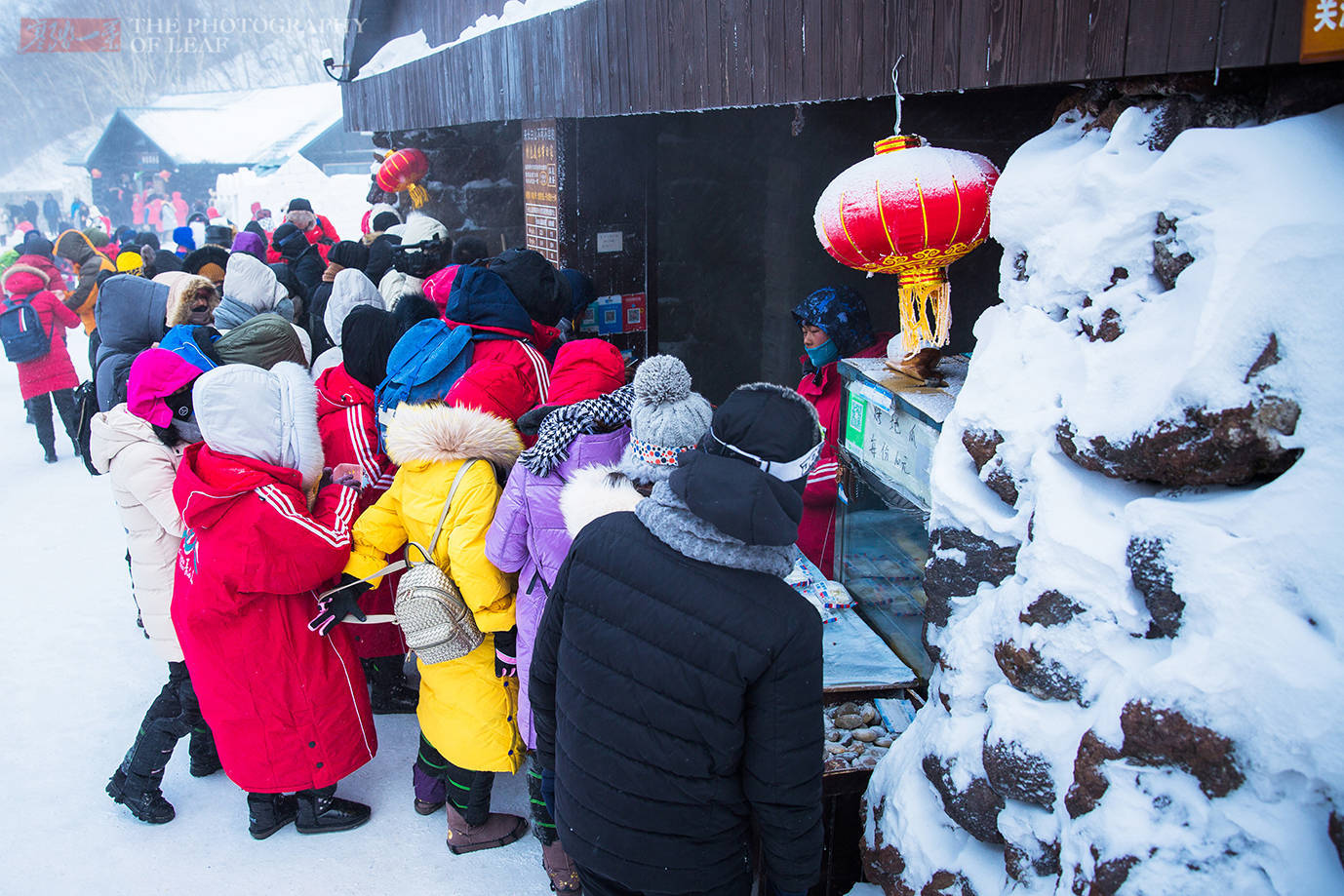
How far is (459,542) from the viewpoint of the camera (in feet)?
9.22

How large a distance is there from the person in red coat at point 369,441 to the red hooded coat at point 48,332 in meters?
4.69

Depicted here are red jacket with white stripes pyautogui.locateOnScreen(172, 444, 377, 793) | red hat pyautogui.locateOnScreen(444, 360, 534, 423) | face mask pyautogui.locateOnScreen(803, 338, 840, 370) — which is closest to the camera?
red jacket with white stripes pyautogui.locateOnScreen(172, 444, 377, 793)

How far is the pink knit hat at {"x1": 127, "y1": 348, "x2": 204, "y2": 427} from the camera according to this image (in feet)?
9.94

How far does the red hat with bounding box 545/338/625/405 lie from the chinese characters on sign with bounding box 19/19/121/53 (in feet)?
158

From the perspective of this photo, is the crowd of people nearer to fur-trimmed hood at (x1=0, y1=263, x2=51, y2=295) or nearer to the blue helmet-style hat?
the blue helmet-style hat

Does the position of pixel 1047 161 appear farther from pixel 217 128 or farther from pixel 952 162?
pixel 217 128

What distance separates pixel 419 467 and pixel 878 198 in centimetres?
163

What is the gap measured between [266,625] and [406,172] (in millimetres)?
5716

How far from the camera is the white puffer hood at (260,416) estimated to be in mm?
2775

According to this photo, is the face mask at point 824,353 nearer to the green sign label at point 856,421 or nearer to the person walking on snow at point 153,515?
the green sign label at point 856,421

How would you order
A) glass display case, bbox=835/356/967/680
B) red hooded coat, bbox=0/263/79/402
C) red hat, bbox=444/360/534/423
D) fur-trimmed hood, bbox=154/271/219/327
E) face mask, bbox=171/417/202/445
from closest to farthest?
glass display case, bbox=835/356/967/680, face mask, bbox=171/417/202/445, red hat, bbox=444/360/534/423, fur-trimmed hood, bbox=154/271/219/327, red hooded coat, bbox=0/263/79/402

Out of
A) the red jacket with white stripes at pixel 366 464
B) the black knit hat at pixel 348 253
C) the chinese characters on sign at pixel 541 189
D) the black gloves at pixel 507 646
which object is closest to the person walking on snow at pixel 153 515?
the red jacket with white stripes at pixel 366 464

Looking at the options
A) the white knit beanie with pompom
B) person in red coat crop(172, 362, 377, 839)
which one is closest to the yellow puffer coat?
person in red coat crop(172, 362, 377, 839)

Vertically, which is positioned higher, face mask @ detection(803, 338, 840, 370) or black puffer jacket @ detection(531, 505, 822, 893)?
face mask @ detection(803, 338, 840, 370)
